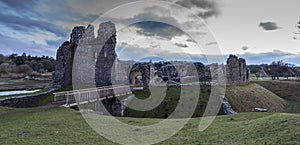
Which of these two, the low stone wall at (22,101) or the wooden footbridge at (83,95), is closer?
the wooden footbridge at (83,95)

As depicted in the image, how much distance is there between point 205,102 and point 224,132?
1456 centimetres

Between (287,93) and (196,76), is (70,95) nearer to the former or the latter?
(196,76)

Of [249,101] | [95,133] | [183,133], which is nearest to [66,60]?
[95,133]

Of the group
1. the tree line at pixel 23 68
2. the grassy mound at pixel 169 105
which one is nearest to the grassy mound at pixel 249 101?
the grassy mound at pixel 169 105

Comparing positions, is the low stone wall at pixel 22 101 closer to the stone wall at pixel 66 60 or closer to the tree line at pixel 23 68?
the stone wall at pixel 66 60

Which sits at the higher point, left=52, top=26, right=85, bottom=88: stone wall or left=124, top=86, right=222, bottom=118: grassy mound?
left=52, top=26, right=85, bottom=88: stone wall

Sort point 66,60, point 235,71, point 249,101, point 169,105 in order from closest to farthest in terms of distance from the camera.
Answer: point 169,105, point 249,101, point 66,60, point 235,71

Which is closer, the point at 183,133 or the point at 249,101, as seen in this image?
the point at 183,133

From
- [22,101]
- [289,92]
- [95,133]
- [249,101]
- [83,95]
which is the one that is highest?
[83,95]

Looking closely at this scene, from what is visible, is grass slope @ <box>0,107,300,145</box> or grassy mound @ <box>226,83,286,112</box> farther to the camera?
grassy mound @ <box>226,83,286,112</box>

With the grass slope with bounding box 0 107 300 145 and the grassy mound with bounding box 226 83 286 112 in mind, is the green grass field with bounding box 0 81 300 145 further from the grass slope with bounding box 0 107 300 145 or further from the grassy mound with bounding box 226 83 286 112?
the grassy mound with bounding box 226 83 286 112

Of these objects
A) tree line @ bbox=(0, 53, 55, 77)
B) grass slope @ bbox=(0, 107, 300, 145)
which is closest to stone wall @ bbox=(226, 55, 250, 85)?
grass slope @ bbox=(0, 107, 300, 145)

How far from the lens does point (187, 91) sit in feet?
99.0

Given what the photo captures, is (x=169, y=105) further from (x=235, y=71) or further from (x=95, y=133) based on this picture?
(x=235, y=71)
